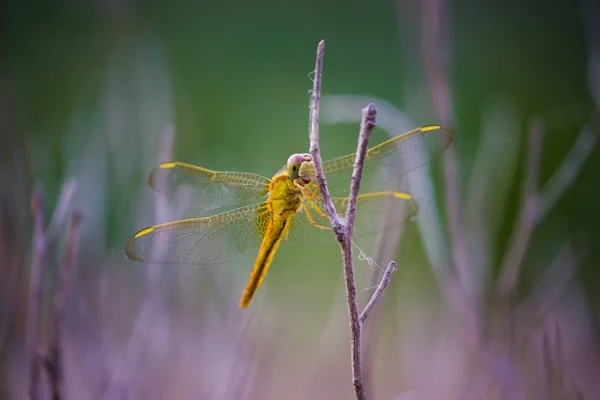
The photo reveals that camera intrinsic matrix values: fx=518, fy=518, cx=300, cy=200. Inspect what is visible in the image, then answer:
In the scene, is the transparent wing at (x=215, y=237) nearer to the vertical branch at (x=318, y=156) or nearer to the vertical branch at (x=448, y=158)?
the vertical branch at (x=448, y=158)

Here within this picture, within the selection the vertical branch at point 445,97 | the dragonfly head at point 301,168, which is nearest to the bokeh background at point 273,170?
the vertical branch at point 445,97

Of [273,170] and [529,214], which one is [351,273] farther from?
[273,170]

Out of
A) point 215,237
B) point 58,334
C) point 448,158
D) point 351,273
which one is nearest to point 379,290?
point 351,273

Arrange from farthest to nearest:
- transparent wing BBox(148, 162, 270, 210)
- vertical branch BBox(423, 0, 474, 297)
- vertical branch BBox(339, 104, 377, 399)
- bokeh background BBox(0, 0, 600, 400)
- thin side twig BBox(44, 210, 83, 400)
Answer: transparent wing BBox(148, 162, 270, 210), bokeh background BBox(0, 0, 600, 400), vertical branch BBox(423, 0, 474, 297), thin side twig BBox(44, 210, 83, 400), vertical branch BBox(339, 104, 377, 399)

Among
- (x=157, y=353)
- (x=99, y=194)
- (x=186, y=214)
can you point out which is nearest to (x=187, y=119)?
(x=186, y=214)

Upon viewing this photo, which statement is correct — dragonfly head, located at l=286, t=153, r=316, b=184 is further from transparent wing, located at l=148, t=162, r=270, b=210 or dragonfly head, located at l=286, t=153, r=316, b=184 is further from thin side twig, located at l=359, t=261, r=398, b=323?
thin side twig, located at l=359, t=261, r=398, b=323

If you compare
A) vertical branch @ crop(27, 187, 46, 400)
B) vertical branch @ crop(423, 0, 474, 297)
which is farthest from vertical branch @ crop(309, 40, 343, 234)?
vertical branch @ crop(27, 187, 46, 400)
